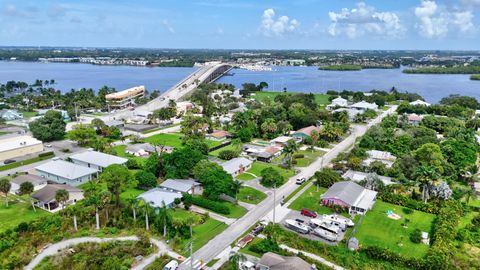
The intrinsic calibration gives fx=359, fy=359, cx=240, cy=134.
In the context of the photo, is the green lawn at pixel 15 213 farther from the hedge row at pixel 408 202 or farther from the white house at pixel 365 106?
the white house at pixel 365 106

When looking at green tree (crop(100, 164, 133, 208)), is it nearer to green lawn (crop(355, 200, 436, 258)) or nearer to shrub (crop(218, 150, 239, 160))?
shrub (crop(218, 150, 239, 160))

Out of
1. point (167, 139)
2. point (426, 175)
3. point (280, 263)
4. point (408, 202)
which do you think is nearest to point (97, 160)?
point (167, 139)

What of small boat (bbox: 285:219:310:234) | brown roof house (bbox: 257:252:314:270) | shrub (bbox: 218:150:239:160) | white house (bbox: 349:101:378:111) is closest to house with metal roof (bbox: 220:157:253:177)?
shrub (bbox: 218:150:239:160)

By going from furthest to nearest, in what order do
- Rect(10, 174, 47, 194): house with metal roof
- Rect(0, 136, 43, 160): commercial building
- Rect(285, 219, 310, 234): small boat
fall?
Rect(0, 136, 43, 160): commercial building
Rect(10, 174, 47, 194): house with metal roof
Rect(285, 219, 310, 234): small boat

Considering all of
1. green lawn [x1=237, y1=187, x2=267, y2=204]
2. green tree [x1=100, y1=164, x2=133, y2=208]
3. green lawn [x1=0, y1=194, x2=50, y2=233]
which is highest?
green tree [x1=100, y1=164, x2=133, y2=208]

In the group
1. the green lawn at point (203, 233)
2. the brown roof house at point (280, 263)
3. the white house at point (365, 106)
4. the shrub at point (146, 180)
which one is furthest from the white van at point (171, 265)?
the white house at point (365, 106)
